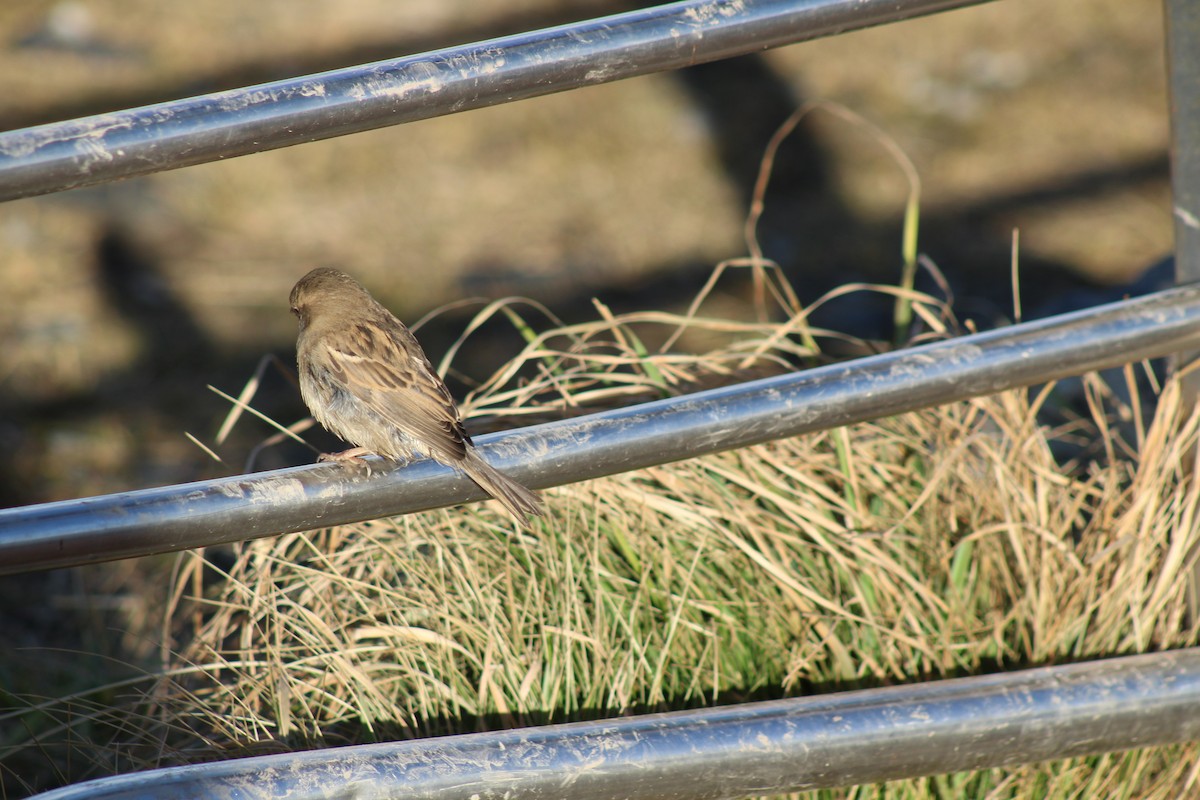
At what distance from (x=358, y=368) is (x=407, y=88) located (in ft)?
4.60

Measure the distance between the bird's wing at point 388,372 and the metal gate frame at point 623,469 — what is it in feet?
3.66

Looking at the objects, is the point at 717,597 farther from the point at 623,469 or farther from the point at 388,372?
the point at 388,372

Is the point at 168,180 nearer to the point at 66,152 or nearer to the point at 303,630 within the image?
the point at 303,630

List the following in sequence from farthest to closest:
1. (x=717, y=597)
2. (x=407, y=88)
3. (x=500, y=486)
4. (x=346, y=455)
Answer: (x=346, y=455), (x=717, y=597), (x=500, y=486), (x=407, y=88)

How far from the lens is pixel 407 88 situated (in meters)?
1.56

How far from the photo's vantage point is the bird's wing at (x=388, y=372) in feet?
9.16

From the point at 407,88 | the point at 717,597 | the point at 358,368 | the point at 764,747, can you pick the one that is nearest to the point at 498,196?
the point at 358,368

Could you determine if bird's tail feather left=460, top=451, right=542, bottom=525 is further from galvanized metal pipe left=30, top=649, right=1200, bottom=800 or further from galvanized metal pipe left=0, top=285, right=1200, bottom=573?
galvanized metal pipe left=30, top=649, right=1200, bottom=800

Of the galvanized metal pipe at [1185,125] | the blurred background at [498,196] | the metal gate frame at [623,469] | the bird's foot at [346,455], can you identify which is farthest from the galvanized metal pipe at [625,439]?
the blurred background at [498,196]

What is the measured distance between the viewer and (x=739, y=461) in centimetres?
262

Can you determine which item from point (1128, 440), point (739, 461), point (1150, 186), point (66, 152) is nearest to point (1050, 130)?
point (1150, 186)

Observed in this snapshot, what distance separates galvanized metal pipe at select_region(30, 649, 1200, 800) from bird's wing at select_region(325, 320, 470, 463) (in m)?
1.31

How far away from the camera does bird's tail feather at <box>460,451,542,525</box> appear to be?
165 centimetres

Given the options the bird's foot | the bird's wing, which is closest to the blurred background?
the bird's foot
